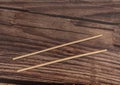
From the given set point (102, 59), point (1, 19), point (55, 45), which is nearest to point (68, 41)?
point (55, 45)

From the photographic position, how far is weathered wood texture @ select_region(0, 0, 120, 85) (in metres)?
1.69

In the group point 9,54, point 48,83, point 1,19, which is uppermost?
point 1,19

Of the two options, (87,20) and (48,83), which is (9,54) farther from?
(87,20)

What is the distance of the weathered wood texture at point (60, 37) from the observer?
169 cm

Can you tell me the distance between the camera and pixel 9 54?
Answer: 5.55ft

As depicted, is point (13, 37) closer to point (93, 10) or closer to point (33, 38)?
point (33, 38)

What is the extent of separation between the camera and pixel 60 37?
1.72 meters

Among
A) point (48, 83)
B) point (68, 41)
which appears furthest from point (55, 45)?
point (48, 83)

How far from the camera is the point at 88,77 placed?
169cm

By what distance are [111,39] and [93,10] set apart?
0.16 metres

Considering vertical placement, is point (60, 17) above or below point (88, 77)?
above

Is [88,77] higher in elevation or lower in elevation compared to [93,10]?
lower

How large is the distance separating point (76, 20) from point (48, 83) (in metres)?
0.31

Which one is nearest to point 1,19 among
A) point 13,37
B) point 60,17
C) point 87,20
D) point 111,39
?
point 13,37
